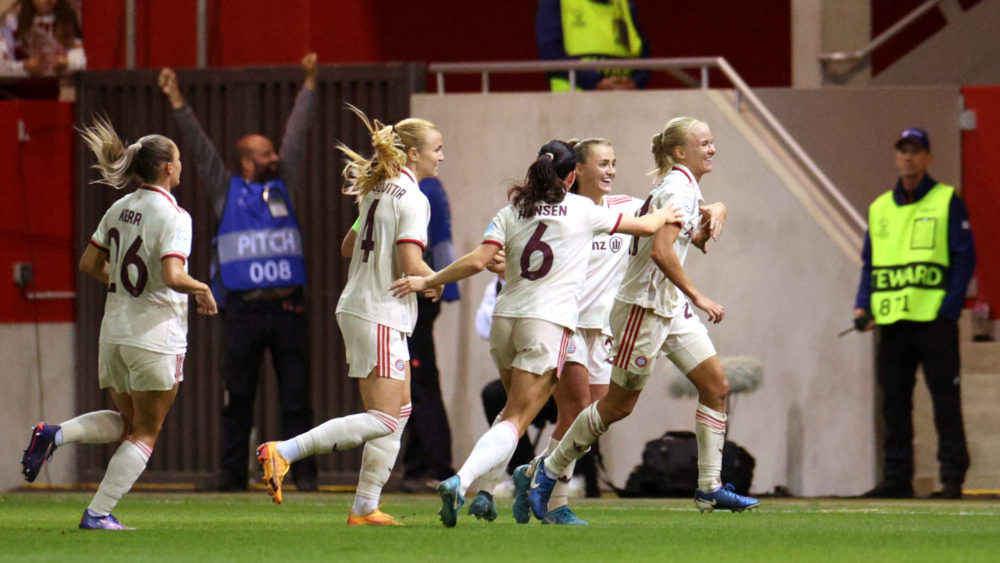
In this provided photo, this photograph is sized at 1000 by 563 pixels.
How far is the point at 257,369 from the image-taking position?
11938mm

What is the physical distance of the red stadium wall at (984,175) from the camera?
1236 centimetres

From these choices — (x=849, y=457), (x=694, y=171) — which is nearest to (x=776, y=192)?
(x=849, y=457)

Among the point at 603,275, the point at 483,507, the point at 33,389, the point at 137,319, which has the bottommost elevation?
the point at 483,507

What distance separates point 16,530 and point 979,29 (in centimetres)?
1018

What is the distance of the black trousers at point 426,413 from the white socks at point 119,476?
3.99 m

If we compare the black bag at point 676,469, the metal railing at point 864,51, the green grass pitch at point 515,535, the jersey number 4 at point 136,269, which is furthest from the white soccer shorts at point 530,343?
the metal railing at point 864,51

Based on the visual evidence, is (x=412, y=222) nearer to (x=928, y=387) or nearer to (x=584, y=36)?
(x=928, y=387)

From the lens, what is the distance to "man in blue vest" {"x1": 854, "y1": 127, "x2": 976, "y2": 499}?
11055mm

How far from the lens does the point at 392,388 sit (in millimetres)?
7562

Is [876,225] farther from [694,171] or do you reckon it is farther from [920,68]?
[920,68]

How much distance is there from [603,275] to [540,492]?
141 centimetres

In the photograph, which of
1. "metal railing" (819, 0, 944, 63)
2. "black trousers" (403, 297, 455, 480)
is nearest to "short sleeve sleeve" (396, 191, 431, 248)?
"black trousers" (403, 297, 455, 480)

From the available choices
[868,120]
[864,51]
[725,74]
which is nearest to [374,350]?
→ [725,74]

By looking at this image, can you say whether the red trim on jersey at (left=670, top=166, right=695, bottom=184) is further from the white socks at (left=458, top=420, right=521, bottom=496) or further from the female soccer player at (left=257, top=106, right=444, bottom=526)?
the white socks at (left=458, top=420, right=521, bottom=496)
